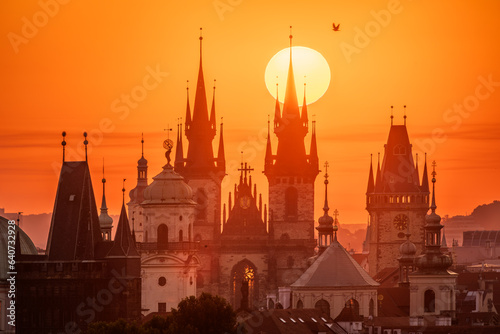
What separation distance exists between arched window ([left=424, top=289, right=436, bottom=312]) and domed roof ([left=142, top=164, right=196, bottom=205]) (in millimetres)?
25167

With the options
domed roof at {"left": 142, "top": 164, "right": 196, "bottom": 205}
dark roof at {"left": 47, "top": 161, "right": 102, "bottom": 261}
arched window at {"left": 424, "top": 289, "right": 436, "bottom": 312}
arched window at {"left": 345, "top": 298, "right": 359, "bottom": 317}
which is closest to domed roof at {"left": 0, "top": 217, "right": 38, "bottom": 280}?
dark roof at {"left": 47, "top": 161, "right": 102, "bottom": 261}

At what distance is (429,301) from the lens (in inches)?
6585

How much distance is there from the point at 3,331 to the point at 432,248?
2026 inches

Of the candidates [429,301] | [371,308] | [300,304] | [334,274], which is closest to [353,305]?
[334,274]

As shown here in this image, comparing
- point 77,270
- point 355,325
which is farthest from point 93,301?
point 355,325

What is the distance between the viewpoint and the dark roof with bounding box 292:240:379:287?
539ft

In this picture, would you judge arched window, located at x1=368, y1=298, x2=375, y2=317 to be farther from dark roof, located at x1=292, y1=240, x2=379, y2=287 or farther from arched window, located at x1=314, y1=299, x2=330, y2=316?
arched window, located at x1=314, y1=299, x2=330, y2=316

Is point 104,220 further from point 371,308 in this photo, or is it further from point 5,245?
point 5,245

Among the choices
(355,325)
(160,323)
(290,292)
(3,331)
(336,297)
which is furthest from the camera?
(290,292)

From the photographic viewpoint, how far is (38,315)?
128500 millimetres

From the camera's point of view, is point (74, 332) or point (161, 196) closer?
point (74, 332)

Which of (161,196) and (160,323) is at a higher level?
(161,196)

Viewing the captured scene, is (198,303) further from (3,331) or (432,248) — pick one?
(432,248)

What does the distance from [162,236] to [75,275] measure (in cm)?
4594
